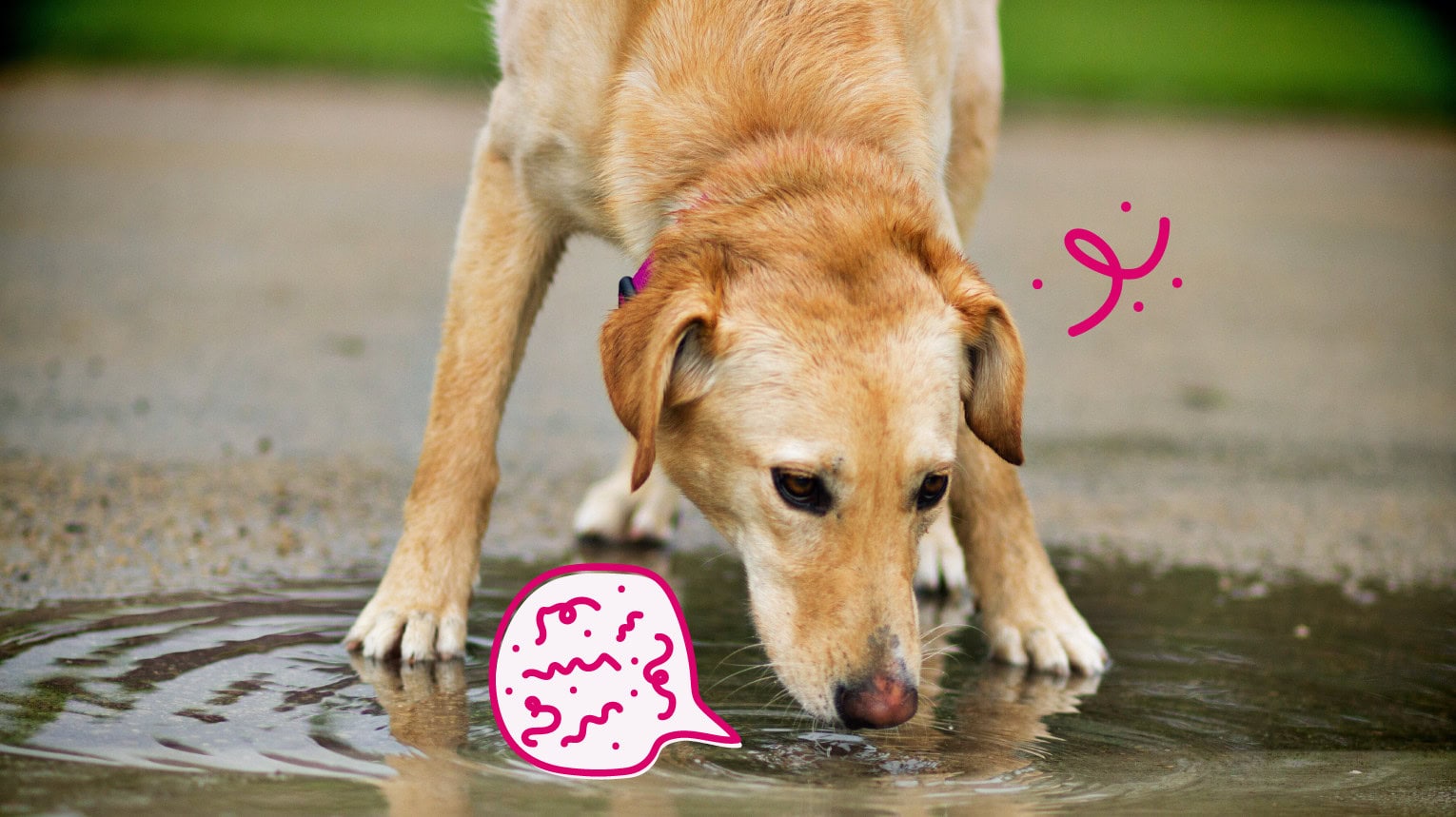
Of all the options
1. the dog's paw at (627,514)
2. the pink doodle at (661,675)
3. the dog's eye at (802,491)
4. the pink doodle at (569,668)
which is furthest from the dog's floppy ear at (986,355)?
the dog's paw at (627,514)

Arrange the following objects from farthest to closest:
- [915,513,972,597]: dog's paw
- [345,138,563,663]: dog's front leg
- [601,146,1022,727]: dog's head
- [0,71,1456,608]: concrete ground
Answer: [0,71,1456,608]: concrete ground < [915,513,972,597]: dog's paw < [345,138,563,663]: dog's front leg < [601,146,1022,727]: dog's head

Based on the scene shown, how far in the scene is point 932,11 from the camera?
Result: 4172 millimetres

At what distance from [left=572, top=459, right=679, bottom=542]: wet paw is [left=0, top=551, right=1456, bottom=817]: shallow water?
0.58m

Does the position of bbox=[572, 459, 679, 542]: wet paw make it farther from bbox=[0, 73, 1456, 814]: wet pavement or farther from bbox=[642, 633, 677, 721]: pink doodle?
bbox=[642, 633, 677, 721]: pink doodle

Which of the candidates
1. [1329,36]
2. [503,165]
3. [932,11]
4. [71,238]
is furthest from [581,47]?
[1329,36]

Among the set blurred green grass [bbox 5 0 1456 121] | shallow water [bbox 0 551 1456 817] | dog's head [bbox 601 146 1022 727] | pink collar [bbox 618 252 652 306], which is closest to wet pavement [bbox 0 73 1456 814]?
shallow water [bbox 0 551 1456 817]

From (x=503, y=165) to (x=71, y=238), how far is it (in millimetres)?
6447

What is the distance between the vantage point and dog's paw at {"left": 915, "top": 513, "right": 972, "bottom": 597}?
15.8ft

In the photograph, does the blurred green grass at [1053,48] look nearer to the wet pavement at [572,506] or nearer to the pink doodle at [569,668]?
the wet pavement at [572,506]

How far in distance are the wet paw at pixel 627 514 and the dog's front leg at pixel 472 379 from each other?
3.21 feet

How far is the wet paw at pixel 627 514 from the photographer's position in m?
5.14

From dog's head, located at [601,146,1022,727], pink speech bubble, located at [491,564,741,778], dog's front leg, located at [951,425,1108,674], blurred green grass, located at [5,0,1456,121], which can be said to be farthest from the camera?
blurred green grass, located at [5,0,1456,121]

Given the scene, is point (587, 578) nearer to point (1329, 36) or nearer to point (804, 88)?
point (804, 88)

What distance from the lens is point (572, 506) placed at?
553 centimetres
